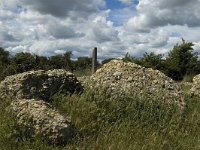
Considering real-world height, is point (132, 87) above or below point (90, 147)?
above

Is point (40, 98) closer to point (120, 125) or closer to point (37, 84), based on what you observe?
point (37, 84)

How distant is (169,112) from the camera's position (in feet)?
32.3

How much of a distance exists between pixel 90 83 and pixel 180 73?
16349 mm

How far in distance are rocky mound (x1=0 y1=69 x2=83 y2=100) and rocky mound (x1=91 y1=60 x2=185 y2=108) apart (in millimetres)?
691

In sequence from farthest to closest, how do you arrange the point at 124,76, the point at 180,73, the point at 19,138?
the point at 180,73, the point at 124,76, the point at 19,138

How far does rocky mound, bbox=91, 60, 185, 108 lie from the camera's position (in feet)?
33.1

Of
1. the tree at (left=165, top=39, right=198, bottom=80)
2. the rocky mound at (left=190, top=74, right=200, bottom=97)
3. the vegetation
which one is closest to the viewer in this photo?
the vegetation

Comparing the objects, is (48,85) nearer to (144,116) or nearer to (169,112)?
(144,116)

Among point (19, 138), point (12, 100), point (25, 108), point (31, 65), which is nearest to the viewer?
point (19, 138)

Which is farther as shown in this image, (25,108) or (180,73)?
(180,73)

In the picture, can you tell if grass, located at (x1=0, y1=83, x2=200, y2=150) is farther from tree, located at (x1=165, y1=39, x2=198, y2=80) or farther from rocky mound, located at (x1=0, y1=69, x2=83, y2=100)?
tree, located at (x1=165, y1=39, x2=198, y2=80)

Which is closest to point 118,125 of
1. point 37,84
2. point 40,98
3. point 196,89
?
point 40,98

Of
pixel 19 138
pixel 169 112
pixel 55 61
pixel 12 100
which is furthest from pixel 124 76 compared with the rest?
pixel 55 61

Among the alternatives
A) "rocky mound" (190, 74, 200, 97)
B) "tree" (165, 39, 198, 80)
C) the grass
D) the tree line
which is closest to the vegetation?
the grass
